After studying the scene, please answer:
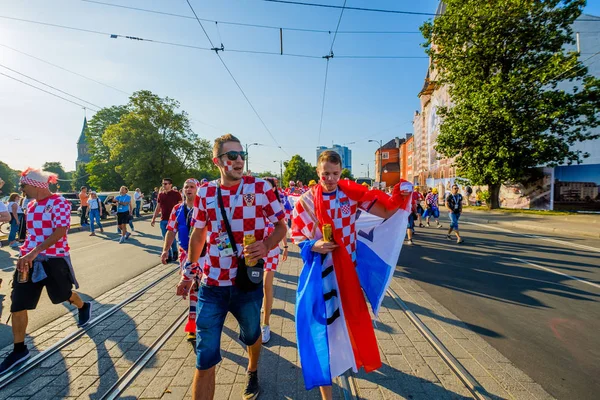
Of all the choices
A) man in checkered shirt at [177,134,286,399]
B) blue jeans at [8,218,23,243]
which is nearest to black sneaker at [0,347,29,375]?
man in checkered shirt at [177,134,286,399]

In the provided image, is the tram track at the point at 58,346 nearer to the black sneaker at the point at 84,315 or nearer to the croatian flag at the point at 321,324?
the black sneaker at the point at 84,315

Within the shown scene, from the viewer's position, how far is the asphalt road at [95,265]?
4293mm

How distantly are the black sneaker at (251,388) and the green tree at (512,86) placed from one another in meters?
20.9

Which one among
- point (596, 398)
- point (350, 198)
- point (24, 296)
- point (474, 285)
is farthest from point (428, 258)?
point (24, 296)

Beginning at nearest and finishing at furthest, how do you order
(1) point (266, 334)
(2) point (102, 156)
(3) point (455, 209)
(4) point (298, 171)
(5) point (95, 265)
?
(1) point (266, 334), (5) point (95, 265), (3) point (455, 209), (2) point (102, 156), (4) point (298, 171)

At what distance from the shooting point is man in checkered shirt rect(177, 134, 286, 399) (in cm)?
216

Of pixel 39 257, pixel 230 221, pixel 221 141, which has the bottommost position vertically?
pixel 39 257

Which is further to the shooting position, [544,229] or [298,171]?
[298,171]

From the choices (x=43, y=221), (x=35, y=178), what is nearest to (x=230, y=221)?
(x=43, y=221)

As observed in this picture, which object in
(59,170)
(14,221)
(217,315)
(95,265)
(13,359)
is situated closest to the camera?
(217,315)

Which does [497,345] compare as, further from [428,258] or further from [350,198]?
[428,258]

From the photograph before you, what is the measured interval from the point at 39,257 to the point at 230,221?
8.59 ft

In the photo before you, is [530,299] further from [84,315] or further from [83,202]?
[83,202]

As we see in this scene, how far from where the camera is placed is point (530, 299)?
4828 mm
